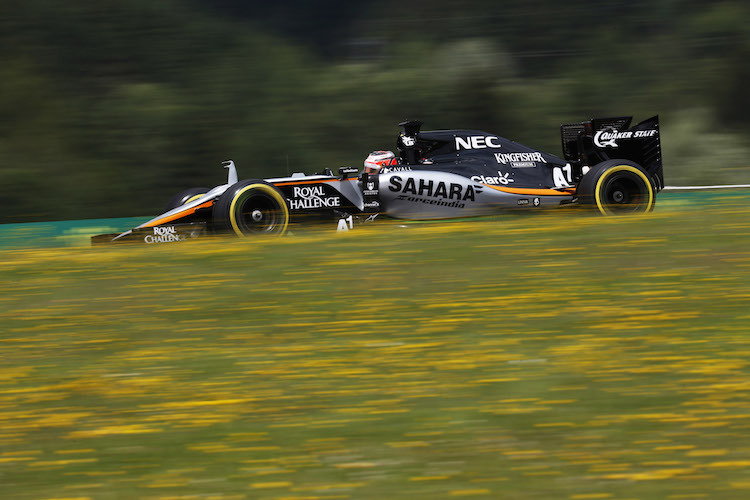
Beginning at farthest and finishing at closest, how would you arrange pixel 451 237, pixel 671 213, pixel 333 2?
1. pixel 333 2
2. pixel 671 213
3. pixel 451 237

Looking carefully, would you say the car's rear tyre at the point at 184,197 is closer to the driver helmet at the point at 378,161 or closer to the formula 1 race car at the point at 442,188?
the formula 1 race car at the point at 442,188

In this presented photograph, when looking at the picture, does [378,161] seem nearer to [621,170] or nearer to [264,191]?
[264,191]

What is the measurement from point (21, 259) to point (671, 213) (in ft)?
20.4

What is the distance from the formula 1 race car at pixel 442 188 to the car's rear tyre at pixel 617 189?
0.01 meters

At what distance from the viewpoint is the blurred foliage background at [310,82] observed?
22047mm

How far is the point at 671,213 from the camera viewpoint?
370 inches

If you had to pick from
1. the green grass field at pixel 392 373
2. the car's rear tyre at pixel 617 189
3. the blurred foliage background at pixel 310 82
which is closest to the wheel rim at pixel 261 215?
the green grass field at pixel 392 373

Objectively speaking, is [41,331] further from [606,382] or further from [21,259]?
[606,382]

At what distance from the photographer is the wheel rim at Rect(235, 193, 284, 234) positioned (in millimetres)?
9773

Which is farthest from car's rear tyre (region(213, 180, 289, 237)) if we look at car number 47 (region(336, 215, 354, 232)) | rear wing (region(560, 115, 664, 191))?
rear wing (region(560, 115, 664, 191))

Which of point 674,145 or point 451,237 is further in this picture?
point 674,145

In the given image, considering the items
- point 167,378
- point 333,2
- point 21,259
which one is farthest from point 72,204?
point 167,378

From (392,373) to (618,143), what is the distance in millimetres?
6726

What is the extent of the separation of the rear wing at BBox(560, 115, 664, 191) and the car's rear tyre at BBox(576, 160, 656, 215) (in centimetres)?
55
